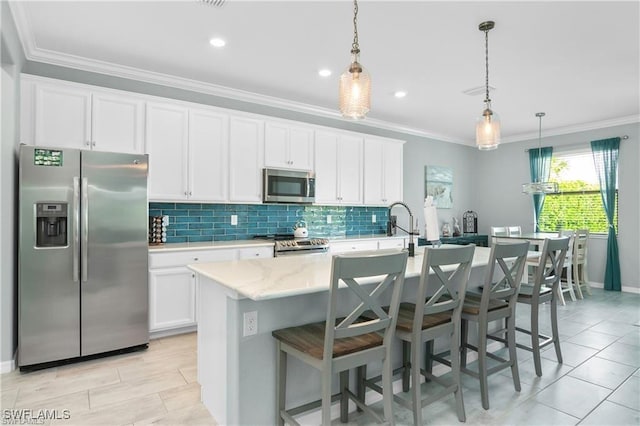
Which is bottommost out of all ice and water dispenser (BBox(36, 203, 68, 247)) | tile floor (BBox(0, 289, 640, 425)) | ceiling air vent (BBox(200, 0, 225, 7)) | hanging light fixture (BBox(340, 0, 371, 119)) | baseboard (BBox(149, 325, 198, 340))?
tile floor (BBox(0, 289, 640, 425))

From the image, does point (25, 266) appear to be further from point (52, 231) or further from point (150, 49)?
point (150, 49)

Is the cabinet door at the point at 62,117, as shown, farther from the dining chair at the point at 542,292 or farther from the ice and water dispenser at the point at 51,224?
the dining chair at the point at 542,292

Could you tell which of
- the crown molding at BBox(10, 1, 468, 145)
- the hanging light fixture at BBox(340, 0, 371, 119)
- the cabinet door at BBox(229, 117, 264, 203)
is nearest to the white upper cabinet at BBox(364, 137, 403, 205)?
the crown molding at BBox(10, 1, 468, 145)

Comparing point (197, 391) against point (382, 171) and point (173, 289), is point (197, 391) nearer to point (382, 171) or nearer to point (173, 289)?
point (173, 289)

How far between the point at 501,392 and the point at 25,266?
11.7ft

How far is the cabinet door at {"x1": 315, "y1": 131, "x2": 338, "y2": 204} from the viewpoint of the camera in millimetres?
4926

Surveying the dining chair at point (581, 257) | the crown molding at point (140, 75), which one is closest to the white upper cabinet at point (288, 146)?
the crown molding at point (140, 75)

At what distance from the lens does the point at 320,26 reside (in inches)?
115

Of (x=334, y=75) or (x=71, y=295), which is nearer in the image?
(x=71, y=295)

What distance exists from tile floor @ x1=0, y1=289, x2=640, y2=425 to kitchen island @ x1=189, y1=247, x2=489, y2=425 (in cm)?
33

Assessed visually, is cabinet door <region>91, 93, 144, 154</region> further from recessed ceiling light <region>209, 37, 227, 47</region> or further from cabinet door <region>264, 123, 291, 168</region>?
cabinet door <region>264, 123, 291, 168</region>

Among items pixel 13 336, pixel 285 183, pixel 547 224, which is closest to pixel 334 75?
pixel 285 183

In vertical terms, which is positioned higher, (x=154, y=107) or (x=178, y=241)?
(x=154, y=107)

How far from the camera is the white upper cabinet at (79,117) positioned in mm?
3180
